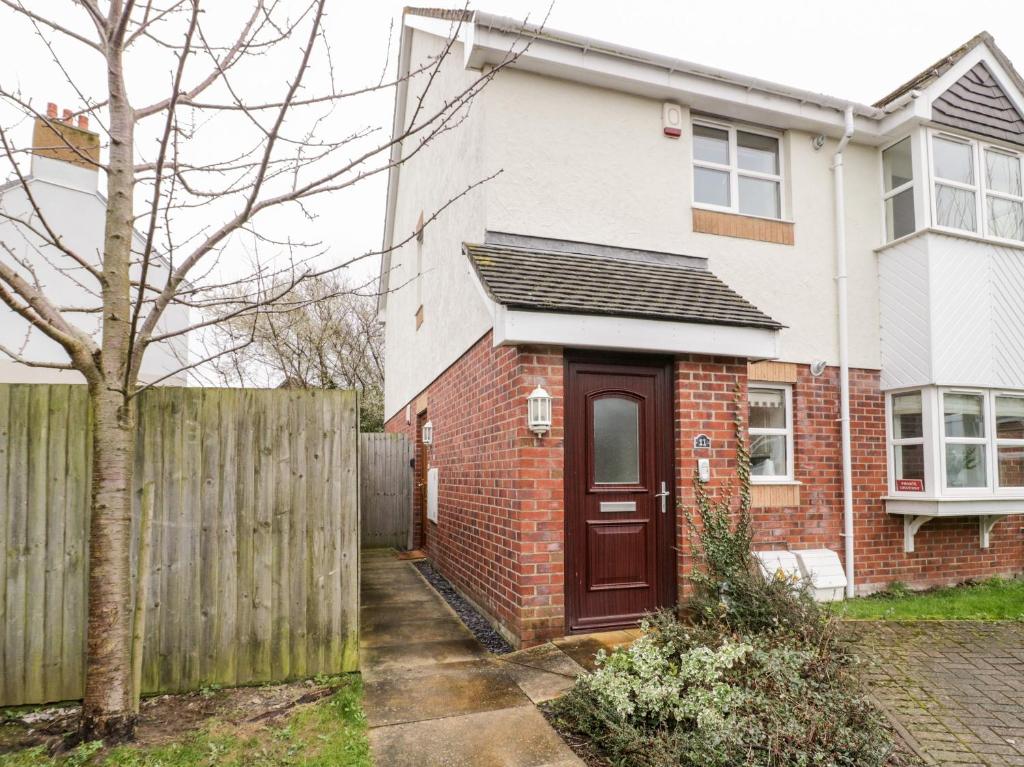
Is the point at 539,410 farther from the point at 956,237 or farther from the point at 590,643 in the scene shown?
the point at 956,237

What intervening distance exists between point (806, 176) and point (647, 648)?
615 cm

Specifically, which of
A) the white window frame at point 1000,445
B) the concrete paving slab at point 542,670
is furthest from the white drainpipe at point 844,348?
the concrete paving slab at point 542,670

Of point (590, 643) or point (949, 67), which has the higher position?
point (949, 67)

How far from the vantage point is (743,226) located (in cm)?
720

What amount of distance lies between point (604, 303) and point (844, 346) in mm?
3842

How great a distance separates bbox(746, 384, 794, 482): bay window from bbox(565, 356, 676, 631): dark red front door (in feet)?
6.57

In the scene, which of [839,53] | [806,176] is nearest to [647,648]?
[806,176]

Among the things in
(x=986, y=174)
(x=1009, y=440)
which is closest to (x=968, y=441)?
(x=1009, y=440)

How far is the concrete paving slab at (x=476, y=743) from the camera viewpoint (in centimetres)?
319

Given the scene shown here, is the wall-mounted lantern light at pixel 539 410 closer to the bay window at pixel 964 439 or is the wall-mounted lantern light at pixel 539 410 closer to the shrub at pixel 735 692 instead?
the shrub at pixel 735 692

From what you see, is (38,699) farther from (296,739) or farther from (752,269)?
(752,269)

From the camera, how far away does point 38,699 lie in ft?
12.5

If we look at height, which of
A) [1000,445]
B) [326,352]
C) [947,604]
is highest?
[326,352]

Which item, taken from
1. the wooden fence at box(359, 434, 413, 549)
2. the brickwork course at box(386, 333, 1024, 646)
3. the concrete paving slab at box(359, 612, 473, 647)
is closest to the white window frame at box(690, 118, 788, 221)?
the brickwork course at box(386, 333, 1024, 646)
